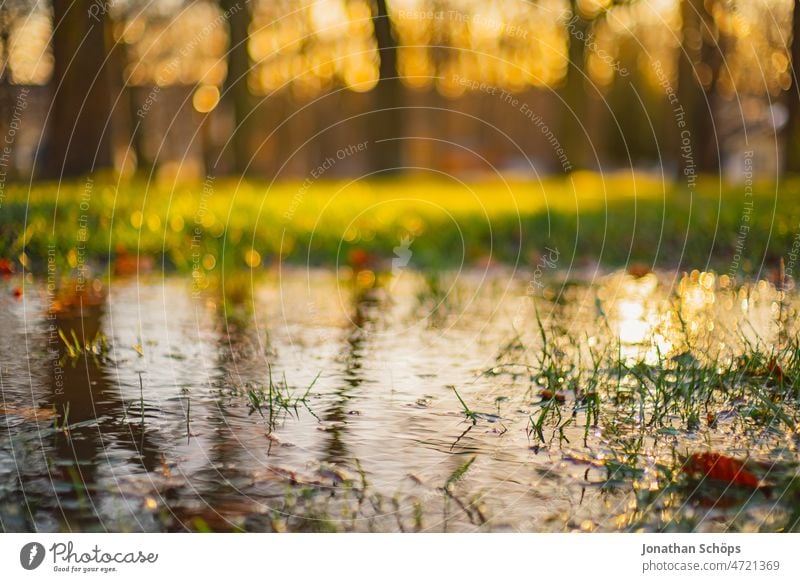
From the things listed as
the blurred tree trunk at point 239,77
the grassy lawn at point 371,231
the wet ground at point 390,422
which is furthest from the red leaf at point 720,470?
the blurred tree trunk at point 239,77

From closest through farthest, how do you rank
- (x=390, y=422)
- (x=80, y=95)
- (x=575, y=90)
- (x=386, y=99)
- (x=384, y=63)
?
(x=390, y=422)
(x=80, y=95)
(x=384, y=63)
(x=386, y=99)
(x=575, y=90)

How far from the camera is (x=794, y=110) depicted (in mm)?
14617

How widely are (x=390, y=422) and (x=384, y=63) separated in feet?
44.8

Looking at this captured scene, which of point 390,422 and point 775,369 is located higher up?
point 775,369

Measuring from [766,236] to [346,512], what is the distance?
6.07 m

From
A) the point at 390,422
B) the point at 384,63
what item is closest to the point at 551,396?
the point at 390,422

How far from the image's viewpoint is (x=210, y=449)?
3.04 metres

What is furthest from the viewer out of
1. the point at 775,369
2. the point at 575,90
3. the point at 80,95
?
the point at 575,90

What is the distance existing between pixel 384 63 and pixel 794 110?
248 inches

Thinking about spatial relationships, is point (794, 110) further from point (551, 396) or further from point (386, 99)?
point (551, 396)

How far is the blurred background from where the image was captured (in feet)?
41.2

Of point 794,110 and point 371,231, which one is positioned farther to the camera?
point 794,110

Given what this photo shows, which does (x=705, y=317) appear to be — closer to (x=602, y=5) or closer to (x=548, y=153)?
(x=602, y=5)

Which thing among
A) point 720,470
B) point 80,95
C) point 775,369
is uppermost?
point 80,95
